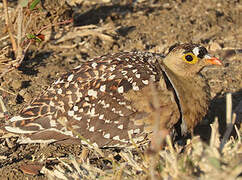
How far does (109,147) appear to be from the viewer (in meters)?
3.70

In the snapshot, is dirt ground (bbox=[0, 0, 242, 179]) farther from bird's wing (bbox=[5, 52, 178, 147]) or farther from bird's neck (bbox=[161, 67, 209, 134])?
bird's neck (bbox=[161, 67, 209, 134])

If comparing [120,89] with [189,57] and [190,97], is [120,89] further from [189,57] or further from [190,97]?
[189,57]

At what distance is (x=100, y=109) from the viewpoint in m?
3.37

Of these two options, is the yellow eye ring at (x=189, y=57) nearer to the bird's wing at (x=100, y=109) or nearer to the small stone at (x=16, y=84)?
the bird's wing at (x=100, y=109)

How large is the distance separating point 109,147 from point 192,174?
4.68 ft

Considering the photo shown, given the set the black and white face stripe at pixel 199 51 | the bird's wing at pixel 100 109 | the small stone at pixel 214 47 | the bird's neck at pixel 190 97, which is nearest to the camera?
the bird's wing at pixel 100 109

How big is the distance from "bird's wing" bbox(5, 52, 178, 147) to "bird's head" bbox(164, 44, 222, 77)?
356 millimetres

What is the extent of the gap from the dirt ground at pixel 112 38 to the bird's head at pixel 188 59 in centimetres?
82

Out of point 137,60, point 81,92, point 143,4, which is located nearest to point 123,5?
point 143,4

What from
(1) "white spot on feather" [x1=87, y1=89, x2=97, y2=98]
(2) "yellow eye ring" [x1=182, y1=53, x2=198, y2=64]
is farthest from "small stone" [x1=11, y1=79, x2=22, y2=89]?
(2) "yellow eye ring" [x1=182, y1=53, x2=198, y2=64]

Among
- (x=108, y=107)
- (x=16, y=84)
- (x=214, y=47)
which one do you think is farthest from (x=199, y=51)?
(x=16, y=84)

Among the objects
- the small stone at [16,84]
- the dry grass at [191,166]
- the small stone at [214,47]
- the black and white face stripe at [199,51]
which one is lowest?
the small stone at [16,84]

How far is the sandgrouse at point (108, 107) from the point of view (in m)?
3.38

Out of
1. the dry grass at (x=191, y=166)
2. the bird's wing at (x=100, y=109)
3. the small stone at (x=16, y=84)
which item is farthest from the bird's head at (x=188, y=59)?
the small stone at (x=16, y=84)
